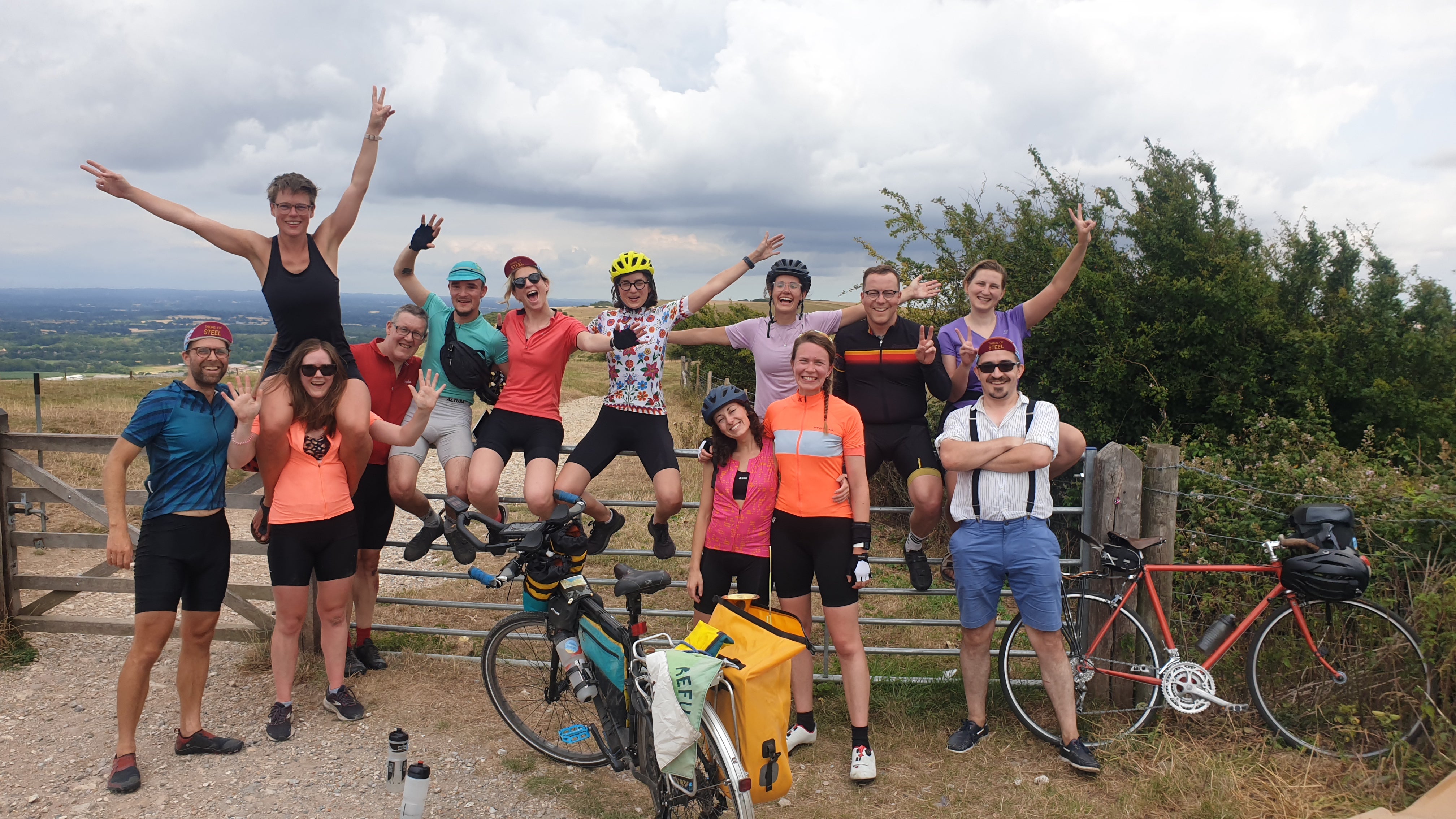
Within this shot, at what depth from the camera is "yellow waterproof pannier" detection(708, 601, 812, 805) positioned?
326cm

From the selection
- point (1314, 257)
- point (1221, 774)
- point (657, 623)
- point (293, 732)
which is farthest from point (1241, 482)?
point (1314, 257)

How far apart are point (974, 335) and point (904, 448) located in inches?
31.8

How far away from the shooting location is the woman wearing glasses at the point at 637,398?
16.8 ft

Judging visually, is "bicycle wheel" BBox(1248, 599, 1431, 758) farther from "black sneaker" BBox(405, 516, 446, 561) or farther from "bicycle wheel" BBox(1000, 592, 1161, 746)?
"black sneaker" BBox(405, 516, 446, 561)

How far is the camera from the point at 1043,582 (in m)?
4.40

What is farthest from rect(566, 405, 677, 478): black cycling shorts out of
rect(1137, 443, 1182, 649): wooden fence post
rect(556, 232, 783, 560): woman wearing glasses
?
A: rect(1137, 443, 1182, 649): wooden fence post

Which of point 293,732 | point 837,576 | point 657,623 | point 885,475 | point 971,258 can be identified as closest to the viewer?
point 837,576

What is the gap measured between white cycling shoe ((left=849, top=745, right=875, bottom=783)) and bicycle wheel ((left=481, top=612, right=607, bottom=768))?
4.21ft

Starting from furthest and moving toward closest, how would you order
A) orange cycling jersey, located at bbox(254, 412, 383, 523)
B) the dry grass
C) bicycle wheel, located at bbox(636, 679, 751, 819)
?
orange cycling jersey, located at bbox(254, 412, 383, 523)
the dry grass
bicycle wheel, located at bbox(636, 679, 751, 819)

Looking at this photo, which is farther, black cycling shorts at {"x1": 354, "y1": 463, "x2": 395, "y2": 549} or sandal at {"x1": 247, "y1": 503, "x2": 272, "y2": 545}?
black cycling shorts at {"x1": 354, "y1": 463, "x2": 395, "y2": 549}

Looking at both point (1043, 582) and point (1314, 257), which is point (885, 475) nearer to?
point (1043, 582)

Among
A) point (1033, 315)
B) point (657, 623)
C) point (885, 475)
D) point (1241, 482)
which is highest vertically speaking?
point (1033, 315)

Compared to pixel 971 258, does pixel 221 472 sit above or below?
below

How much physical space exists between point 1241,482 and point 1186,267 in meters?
6.11
